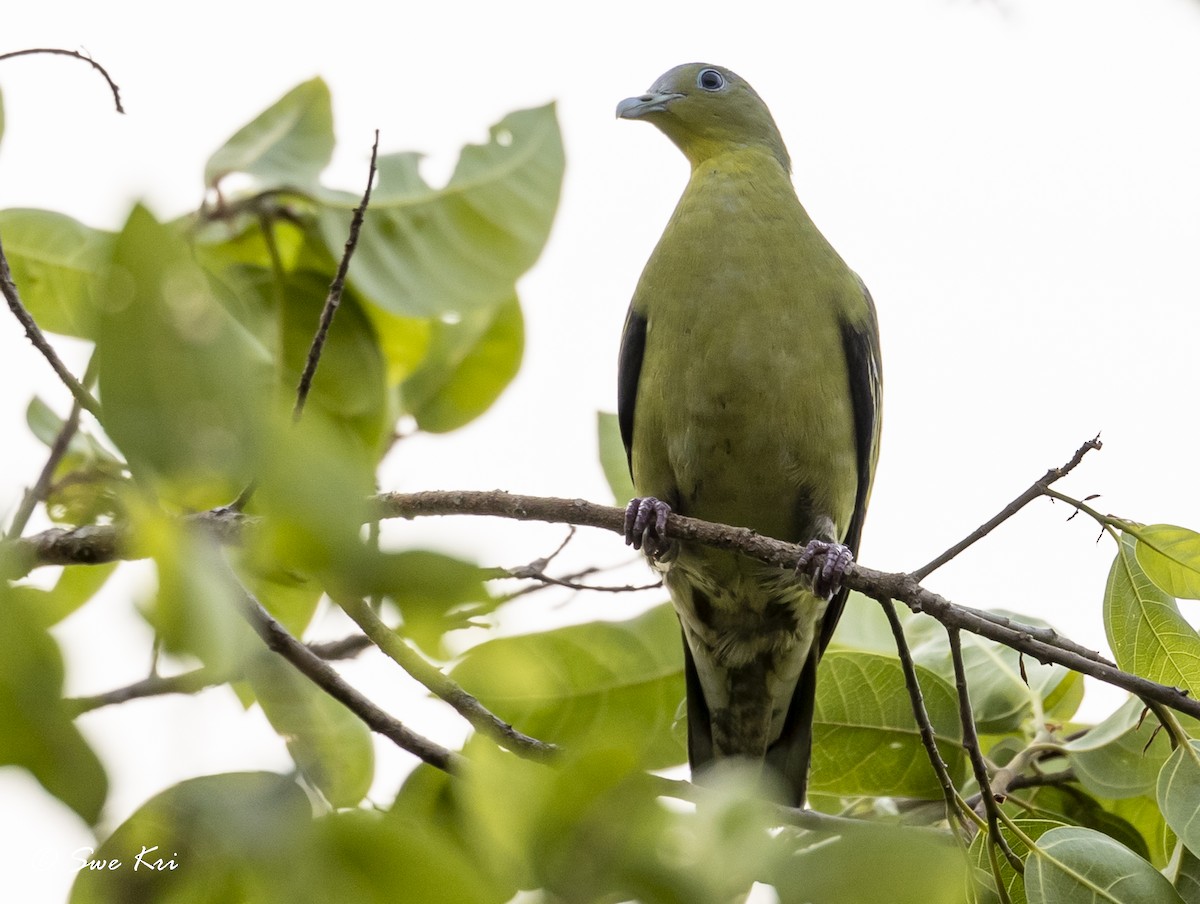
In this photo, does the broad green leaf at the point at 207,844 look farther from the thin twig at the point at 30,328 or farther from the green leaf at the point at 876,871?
the thin twig at the point at 30,328

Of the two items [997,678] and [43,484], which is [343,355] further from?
[997,678]

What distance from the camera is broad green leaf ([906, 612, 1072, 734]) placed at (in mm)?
3467

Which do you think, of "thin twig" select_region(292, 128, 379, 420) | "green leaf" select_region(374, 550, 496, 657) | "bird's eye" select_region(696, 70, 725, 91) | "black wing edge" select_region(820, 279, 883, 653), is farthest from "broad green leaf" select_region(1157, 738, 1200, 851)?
"bird's eye" select_region(696, 70, 725, 91)

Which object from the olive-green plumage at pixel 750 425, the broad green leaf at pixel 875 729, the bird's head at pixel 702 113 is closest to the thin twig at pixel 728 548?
the broad green leaf at pixel 875 729

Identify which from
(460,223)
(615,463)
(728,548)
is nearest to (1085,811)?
(728,548)

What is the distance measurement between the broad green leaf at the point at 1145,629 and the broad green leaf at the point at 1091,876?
0.47m

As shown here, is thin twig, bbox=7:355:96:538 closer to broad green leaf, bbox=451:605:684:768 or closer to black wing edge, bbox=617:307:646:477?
broad green leaf, bbox=451:605:684:768

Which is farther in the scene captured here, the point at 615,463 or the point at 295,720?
the point at 615,463

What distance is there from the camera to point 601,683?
10.5ft

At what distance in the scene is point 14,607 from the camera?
0.64 metres

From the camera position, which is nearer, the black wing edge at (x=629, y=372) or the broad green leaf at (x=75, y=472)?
the broad green leaf at (x=75, y=472)

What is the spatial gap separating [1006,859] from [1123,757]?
697 mm

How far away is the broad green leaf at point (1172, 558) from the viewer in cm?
250

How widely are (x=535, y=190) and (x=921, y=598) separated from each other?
2102mm
